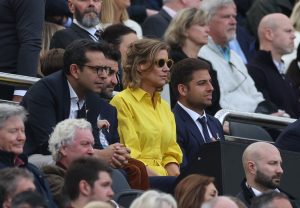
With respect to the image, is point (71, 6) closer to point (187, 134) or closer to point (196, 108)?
point (196, 108)

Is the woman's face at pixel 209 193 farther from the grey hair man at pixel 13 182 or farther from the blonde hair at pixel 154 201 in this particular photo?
the grey hair man at pixel 13 182

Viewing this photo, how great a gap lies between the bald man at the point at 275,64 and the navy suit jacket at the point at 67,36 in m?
2.75

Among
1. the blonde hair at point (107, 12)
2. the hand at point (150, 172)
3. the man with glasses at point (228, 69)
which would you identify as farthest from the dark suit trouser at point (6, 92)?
the man with glasses at point (228, 69)

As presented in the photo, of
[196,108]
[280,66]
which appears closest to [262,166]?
[196,108]

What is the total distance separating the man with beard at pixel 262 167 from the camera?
485 inches

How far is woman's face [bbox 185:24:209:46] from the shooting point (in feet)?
49.1

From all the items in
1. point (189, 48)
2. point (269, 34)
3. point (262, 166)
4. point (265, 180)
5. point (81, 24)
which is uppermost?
point (81, 24)

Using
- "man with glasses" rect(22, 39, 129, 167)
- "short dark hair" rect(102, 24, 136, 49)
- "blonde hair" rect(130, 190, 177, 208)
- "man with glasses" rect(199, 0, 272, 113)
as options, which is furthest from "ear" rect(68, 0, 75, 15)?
"blonde hair" rect(130, 190, 177, 208)

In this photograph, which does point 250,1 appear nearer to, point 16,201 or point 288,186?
point 288,186

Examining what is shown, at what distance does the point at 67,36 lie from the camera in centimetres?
1381

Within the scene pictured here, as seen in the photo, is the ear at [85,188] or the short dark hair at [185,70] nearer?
the ear at [85,188]

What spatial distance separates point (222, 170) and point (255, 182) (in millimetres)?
404

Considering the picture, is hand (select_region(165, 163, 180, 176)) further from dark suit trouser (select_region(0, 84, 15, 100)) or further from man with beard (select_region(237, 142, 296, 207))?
dark suit trouser (select_region(0, 84, 15, 100))

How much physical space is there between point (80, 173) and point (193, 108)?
10.9 feet
